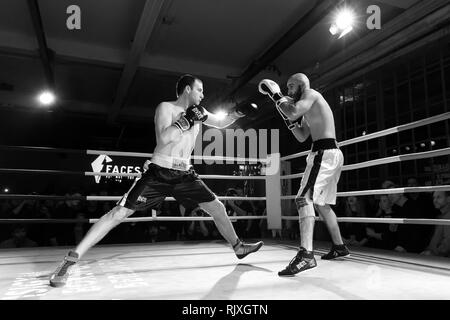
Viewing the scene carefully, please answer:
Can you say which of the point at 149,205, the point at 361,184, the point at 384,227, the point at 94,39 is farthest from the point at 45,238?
the point at 361,184

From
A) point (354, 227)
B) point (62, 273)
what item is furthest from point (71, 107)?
point (62, 273)

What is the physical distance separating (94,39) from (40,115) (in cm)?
391

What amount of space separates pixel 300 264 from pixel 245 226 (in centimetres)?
302

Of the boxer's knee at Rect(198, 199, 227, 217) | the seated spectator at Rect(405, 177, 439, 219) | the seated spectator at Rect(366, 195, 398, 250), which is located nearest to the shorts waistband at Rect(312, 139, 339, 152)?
the boxer's knee at Rect(198, 199, 227, 217)

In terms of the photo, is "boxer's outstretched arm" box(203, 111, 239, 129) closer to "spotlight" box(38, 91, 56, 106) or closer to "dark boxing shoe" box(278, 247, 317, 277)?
"dark boxing shoe" box(278, 247, 317, 277)

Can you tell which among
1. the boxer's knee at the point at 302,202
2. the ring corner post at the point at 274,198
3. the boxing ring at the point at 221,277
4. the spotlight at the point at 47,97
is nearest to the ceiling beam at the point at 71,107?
the spotlight at the point at 47,97

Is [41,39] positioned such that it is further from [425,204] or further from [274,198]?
[425,204]

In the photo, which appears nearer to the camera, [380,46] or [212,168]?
Answer: [380,46]

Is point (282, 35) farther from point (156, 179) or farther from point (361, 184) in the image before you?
point (156, 179)

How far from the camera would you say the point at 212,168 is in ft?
33.0

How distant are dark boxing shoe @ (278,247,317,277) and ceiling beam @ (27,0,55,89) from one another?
13.3 feet

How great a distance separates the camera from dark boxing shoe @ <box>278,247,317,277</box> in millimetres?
1948

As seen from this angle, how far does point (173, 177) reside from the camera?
7.02 ft

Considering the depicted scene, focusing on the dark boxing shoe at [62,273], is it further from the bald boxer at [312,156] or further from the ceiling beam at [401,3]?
the ceiling beam at [401,3]
